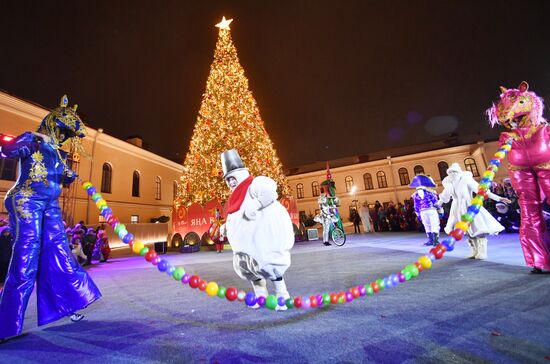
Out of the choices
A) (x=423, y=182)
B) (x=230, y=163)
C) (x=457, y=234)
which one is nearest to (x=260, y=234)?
(x=230, y=163)

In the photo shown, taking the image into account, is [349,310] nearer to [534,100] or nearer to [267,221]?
[267,221]

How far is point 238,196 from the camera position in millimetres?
2713

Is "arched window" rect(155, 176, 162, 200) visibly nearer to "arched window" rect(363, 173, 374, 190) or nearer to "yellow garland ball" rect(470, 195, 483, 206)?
"yellow garland ball" rect(470, 195, 483, 206)

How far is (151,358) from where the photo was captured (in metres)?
1.82

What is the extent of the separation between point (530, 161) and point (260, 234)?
3.77 metres

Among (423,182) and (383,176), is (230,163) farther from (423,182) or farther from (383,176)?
(383,176)

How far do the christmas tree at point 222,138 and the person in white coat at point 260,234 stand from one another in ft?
34.4

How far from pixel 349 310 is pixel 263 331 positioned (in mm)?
938

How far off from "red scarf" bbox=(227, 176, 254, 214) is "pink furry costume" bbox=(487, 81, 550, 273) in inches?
143

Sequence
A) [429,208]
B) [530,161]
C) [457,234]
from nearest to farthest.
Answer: [457,234]
[530,161]
[429,208]

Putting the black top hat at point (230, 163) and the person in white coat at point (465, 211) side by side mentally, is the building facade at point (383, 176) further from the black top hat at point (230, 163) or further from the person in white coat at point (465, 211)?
the black top hat at point (230, 163)

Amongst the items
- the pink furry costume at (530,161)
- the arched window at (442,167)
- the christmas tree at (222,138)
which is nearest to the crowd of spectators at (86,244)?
the christmas tree at (222,138)

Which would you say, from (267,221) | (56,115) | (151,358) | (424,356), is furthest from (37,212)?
(424,356)

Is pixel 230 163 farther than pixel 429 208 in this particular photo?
No
